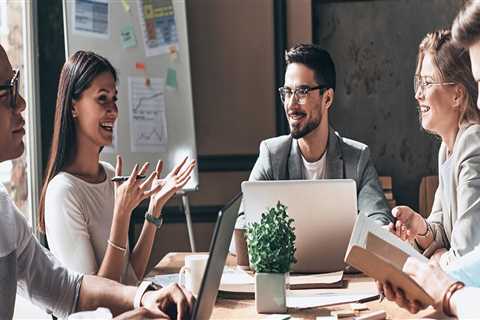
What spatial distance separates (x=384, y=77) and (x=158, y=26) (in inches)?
49.7

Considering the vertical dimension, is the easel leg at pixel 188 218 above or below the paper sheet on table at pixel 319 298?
below

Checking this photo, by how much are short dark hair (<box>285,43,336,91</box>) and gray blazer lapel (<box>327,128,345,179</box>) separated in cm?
32

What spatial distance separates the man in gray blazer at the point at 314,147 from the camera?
3.11 meters

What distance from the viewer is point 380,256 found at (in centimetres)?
Result: 190

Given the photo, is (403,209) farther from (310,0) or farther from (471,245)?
(310,0)

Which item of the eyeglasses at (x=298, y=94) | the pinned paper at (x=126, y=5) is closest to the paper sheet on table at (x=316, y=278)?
the eyeglasses at (x=298, y=94)

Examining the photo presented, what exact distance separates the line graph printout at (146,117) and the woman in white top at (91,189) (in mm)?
1428

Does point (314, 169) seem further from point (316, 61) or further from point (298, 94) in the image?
point (316, 61)

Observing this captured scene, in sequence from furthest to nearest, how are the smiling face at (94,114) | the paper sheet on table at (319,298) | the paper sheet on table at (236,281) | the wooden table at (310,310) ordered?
1. the smiling face at (94,114)
2. the paper sheet on table at (236,281)
3. the paper sheet on table at (319,298)
4. the wooden table at (310,310)

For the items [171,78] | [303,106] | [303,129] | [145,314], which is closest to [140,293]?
[145,314]

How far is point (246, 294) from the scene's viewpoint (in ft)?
7.45

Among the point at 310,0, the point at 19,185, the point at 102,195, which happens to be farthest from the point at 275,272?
the point at 310,0

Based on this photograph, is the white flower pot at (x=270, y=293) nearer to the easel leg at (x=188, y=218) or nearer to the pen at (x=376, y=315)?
the pen at (x=376, y=315)

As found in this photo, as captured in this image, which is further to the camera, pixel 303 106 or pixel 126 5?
pixel 126 5
